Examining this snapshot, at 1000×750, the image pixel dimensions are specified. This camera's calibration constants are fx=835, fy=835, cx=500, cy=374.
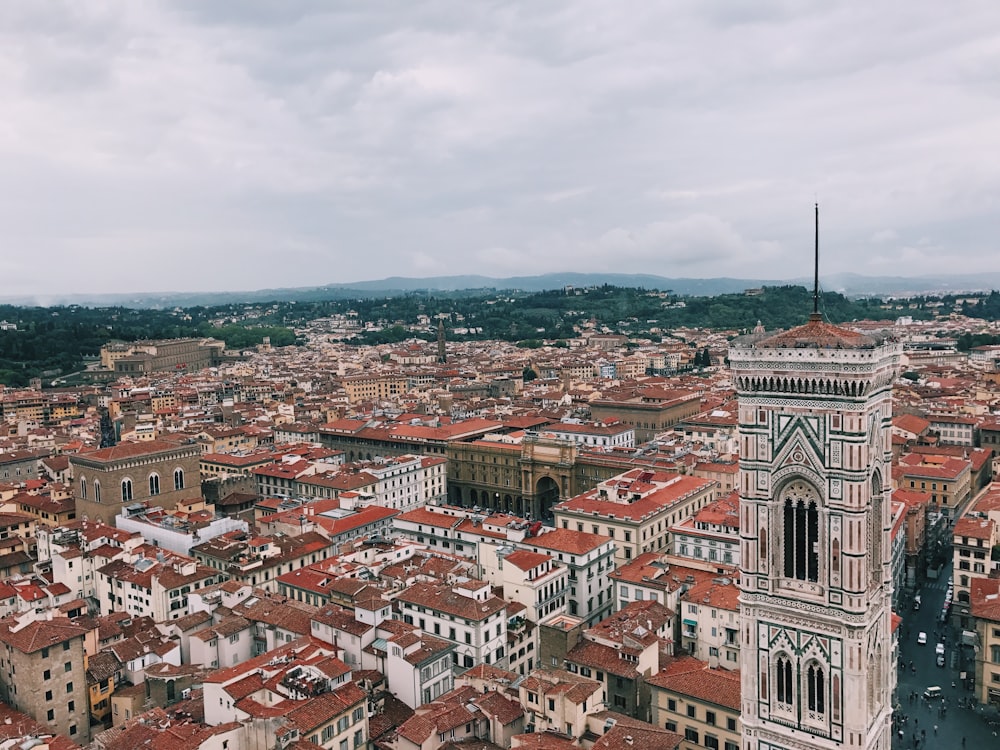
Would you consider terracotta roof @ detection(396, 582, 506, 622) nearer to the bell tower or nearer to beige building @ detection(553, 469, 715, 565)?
beige building @ detection(553, 469, 715, 565)

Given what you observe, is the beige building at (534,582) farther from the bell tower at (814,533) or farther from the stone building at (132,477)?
the stone building at (132,477)

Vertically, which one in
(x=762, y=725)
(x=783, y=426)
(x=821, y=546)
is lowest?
(x=762, y=725)

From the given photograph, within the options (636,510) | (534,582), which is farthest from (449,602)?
(636,510)

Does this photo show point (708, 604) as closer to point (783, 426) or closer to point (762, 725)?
point (762, 725)

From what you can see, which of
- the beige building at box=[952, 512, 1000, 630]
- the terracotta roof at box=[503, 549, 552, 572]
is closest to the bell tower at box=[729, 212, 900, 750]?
the terracotta roof at box=[503, 549, 552, 572]

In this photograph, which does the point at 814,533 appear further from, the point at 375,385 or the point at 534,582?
the point at 375,385

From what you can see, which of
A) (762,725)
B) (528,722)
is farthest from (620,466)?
(762,725)
